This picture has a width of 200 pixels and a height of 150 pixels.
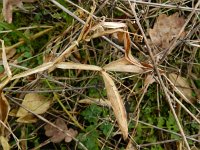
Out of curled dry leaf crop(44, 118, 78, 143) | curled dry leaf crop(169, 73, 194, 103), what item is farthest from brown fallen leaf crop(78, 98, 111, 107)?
curled dry leaf crop(169, 73, 194, 103)

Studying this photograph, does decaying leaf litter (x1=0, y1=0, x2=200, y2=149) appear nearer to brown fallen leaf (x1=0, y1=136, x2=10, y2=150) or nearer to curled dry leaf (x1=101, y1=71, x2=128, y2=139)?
brown fallen leaf (x1=0, y1=136, x2=10, y2=150)

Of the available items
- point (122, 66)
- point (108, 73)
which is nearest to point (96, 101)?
point (108, 73)

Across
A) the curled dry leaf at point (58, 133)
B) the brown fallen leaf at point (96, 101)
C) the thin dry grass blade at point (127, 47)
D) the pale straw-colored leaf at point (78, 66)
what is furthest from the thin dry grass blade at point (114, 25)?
the curled dry leaf at point (58, 133)

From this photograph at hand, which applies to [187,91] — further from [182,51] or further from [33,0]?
[33,0]

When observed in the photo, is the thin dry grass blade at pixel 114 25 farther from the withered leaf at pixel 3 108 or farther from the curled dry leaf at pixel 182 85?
the curled dry leaf at pixel 182 85

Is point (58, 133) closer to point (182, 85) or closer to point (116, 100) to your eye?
point (116, 100)
